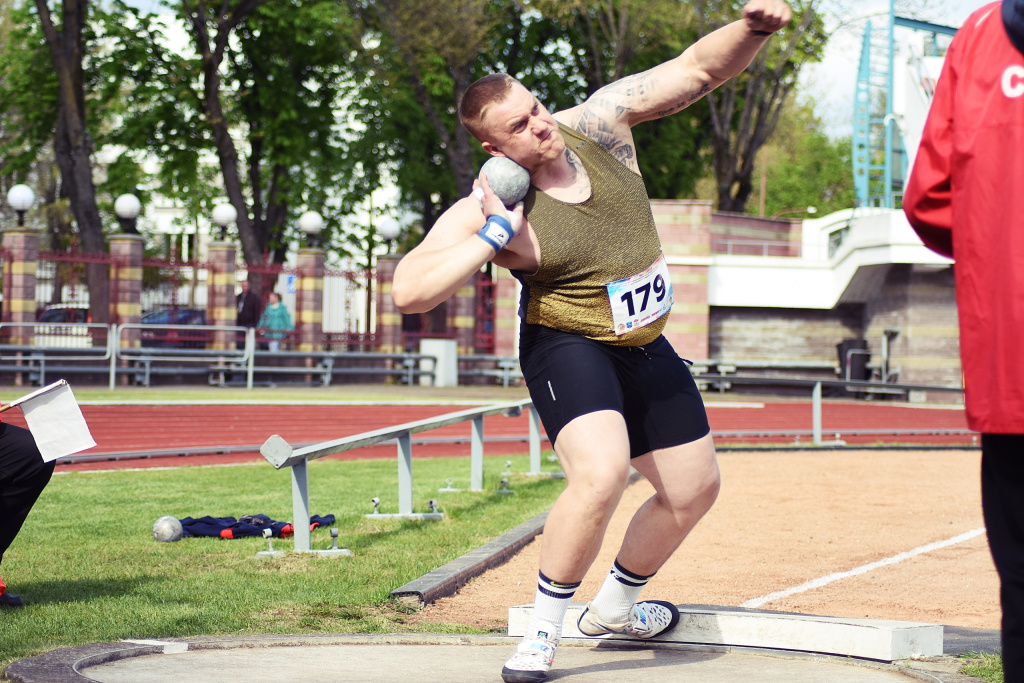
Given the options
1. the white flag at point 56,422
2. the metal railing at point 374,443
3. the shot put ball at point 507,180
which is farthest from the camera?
the metal railing at point 374,443

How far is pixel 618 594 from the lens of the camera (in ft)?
14.0

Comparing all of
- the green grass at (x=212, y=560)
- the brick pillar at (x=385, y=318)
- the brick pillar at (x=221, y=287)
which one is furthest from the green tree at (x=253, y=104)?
the green grass at (x=212, y=560)

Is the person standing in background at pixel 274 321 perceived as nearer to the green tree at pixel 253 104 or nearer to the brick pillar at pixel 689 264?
the green tree at pixel 253 104

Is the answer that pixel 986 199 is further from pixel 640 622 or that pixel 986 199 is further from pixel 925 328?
pixel 925 328

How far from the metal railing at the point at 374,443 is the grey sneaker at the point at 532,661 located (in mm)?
2297

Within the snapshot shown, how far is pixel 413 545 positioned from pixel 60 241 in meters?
34.3

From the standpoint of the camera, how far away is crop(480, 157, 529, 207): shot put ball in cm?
380

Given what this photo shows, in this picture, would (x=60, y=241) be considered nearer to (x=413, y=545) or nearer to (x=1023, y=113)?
(x=413, y=545)

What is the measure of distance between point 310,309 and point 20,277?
6369mm

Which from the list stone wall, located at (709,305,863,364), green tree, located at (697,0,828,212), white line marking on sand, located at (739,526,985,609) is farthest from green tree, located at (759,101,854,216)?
white line marking on sand, located at (739,526,985,609)

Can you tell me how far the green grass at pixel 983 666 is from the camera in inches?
155

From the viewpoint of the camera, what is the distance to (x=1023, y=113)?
7.38ft

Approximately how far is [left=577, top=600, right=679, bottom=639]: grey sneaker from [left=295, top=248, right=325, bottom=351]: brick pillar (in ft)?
74.0

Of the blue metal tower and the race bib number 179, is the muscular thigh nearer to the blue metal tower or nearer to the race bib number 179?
the race bib number 179
